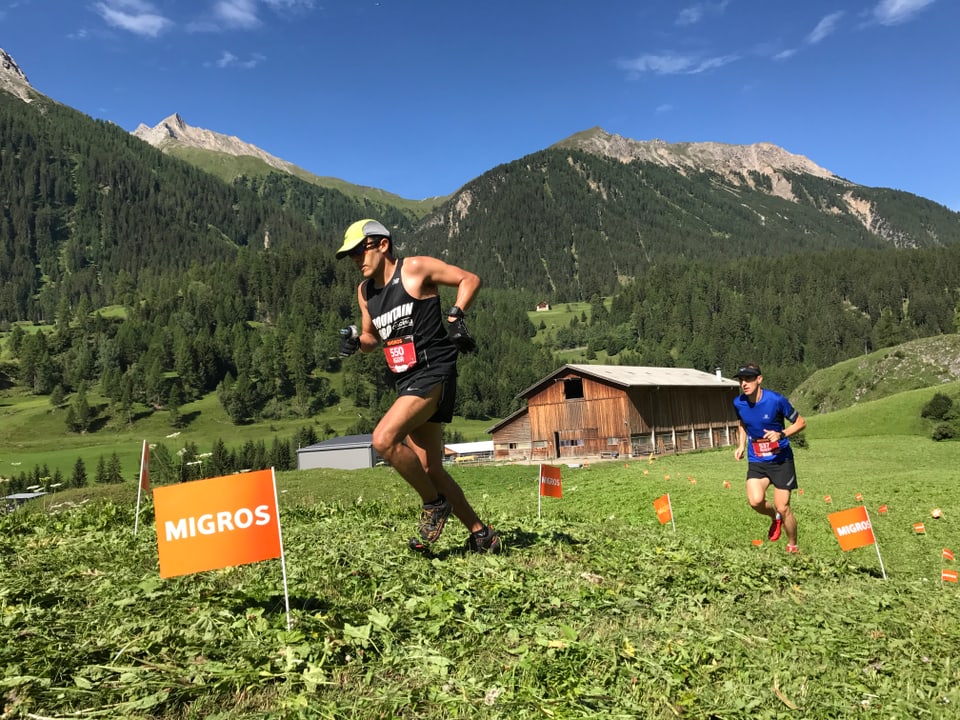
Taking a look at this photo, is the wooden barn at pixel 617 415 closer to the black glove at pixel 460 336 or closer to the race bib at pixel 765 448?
the race bib at pixel 765 448

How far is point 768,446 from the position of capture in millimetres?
9539

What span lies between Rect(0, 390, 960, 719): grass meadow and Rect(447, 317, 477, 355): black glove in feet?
6.62

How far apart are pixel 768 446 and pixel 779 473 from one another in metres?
0.43

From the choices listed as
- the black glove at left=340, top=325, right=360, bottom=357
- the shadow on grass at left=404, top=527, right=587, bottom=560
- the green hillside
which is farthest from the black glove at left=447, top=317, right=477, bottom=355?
the green hillside

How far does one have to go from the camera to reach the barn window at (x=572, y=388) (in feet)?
206

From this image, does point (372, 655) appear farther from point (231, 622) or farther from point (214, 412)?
point (214, 412)

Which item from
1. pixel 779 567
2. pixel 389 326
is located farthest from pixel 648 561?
pixel 389 326

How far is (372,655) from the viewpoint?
3744 millimetres

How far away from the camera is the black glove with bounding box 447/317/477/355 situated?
5.88 metres

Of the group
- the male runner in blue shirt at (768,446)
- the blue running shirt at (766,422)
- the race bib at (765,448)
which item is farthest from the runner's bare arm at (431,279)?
the race bib at (765,448)

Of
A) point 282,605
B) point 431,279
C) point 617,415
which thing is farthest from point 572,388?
point 282,605

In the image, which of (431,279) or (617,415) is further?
(617,415)

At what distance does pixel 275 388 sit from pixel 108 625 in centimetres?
18938

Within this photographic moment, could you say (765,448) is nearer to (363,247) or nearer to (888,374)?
(363,247)
